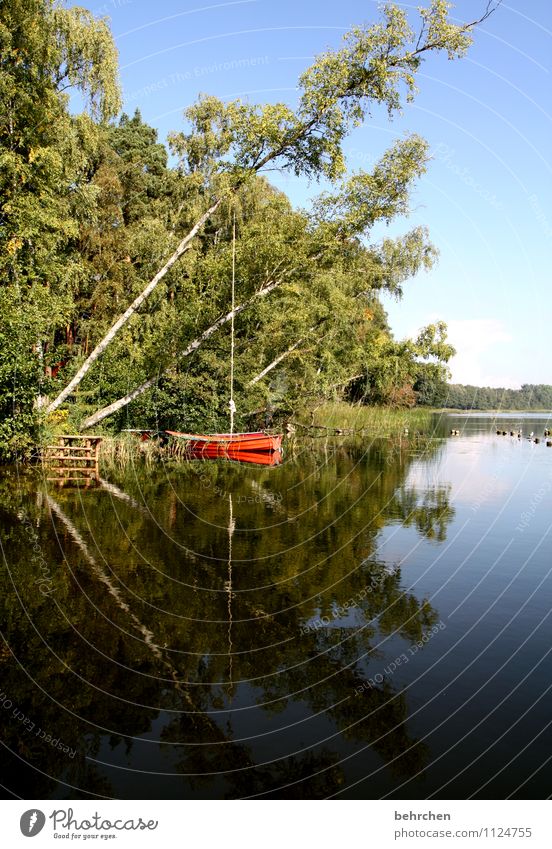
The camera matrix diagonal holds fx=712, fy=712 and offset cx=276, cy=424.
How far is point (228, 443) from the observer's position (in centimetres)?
3416

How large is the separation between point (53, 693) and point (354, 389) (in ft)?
201

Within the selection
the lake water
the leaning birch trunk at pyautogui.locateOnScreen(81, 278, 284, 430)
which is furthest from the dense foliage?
the lake water

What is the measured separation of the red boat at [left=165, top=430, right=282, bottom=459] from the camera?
1324 inches

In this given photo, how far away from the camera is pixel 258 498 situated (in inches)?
872

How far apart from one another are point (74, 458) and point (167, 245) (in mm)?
Answer: 15161

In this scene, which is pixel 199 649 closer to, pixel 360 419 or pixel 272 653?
pixel 272 653

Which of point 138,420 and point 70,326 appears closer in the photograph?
point 138,420

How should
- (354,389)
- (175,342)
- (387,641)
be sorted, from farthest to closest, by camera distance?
(354,389) → (175,342) → (387,641)

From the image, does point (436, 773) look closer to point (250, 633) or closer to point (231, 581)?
point (250, 633)

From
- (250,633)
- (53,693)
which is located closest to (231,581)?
(250,633)

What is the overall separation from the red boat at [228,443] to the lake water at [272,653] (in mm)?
14181

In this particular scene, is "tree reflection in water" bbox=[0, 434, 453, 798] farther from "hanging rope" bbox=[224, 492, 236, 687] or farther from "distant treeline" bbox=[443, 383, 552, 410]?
"distant treeline" bbox=[443, 383, 552, 410]

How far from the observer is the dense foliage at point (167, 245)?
1033 inches

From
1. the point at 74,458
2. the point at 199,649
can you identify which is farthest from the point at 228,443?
the point at 199,649
